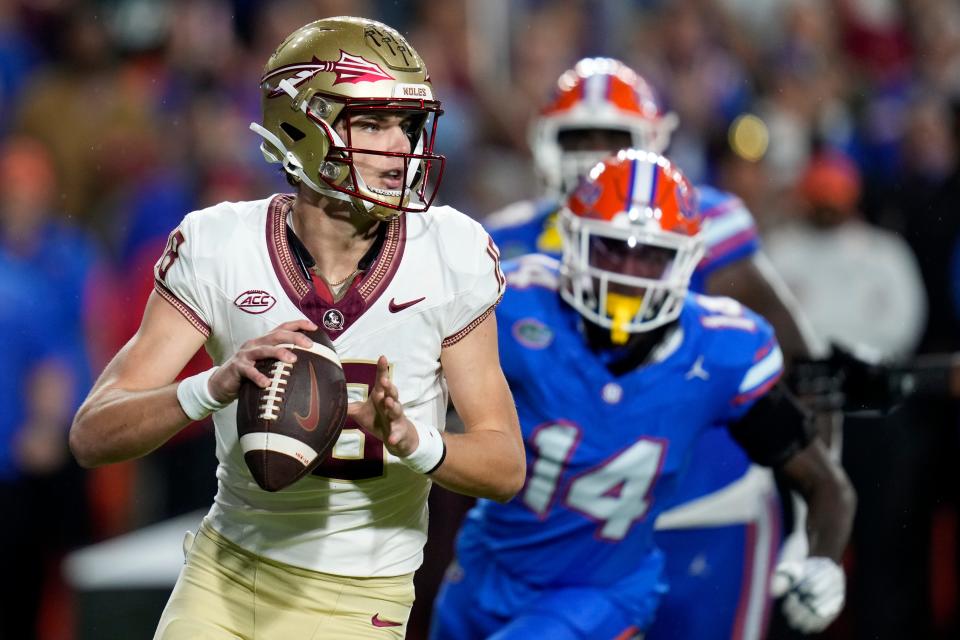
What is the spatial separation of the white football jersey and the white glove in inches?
45.6

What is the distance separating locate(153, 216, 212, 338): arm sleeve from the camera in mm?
3004

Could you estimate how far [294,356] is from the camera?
107 inches

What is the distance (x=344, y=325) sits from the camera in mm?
3025

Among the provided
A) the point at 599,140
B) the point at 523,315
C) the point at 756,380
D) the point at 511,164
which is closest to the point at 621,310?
the point at 523,315

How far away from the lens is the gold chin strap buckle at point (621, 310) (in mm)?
3818

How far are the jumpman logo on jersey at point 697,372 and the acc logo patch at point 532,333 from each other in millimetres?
337

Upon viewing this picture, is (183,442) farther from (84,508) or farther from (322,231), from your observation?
(322,231)

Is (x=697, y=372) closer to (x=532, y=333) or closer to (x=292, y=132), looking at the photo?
(x=532, y=333)

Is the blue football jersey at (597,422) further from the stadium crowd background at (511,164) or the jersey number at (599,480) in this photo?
the stadium crowd background at (511,164)

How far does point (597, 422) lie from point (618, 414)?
0.05 metres

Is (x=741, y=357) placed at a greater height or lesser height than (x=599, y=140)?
lesser

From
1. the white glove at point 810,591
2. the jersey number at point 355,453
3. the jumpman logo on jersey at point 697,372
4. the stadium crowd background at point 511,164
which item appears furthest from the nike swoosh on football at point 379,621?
the stadium crowd background at point 511,164

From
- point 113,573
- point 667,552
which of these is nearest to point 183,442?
point 113,573

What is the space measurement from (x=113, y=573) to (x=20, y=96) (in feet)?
10.1
